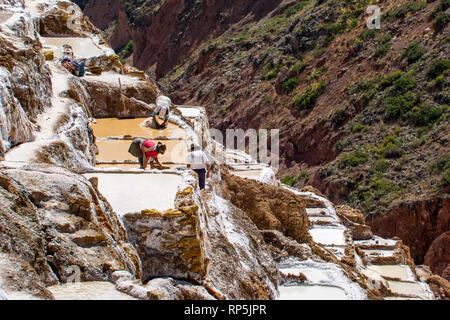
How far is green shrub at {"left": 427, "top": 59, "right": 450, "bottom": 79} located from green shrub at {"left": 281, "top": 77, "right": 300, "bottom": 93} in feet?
33.0

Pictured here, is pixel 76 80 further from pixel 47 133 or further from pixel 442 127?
pixel 442 127

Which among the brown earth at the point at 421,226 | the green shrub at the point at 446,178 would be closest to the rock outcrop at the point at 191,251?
the brown earth at the point at 421,226

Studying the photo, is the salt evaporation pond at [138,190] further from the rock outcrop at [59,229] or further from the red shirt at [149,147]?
the red shirt at [149,147]

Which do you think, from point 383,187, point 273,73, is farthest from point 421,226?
point 273,73

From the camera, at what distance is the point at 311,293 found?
7.74m

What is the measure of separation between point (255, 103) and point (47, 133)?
3144 centimetres

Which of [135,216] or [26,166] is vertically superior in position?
[26,166]

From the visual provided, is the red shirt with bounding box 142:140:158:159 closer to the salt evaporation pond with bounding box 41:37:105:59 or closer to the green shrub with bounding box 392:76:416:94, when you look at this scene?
the salt evaporation pond with bounding box 41:37:105:59

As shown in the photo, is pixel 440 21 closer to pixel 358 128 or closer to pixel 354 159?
pixel 358 128

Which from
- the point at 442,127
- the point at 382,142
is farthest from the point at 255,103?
the point at 442,127

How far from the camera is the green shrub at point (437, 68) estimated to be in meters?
30.1

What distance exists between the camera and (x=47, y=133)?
9.32m

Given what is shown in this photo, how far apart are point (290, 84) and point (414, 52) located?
8.73 meters

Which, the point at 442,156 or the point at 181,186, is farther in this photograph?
the point at 442,156
